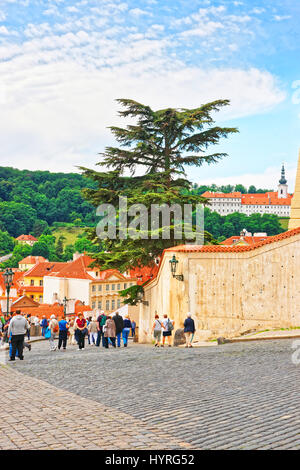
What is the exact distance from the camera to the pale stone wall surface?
763 inches

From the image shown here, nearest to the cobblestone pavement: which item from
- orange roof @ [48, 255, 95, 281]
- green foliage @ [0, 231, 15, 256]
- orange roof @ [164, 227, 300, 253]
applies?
orange roof @ [164, 227, 300, 253]

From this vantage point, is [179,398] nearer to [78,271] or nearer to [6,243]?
[78,271]

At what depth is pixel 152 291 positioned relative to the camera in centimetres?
2698

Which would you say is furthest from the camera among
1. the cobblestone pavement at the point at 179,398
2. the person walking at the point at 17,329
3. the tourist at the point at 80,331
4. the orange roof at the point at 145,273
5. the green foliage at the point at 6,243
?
the green foliage at the point at 6,243

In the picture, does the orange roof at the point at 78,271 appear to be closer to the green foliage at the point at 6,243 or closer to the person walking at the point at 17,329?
the person walking at the point at 17,329

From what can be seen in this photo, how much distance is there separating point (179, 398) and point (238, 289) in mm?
11241

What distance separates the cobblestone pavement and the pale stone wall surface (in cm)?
426

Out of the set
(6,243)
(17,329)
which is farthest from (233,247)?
(6,243)

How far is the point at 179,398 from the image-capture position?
9.45 m

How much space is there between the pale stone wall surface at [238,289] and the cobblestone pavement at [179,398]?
14.0 ft

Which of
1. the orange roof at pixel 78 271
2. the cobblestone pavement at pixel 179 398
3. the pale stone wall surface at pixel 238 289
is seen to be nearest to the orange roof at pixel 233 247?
the pale stone wall surface at pixel 238 289

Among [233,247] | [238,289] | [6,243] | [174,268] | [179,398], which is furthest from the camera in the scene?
[6,243]

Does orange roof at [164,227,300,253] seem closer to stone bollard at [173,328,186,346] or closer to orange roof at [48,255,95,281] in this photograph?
stone bollard at [173,328,186,346]

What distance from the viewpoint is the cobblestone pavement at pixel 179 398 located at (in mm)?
7074
